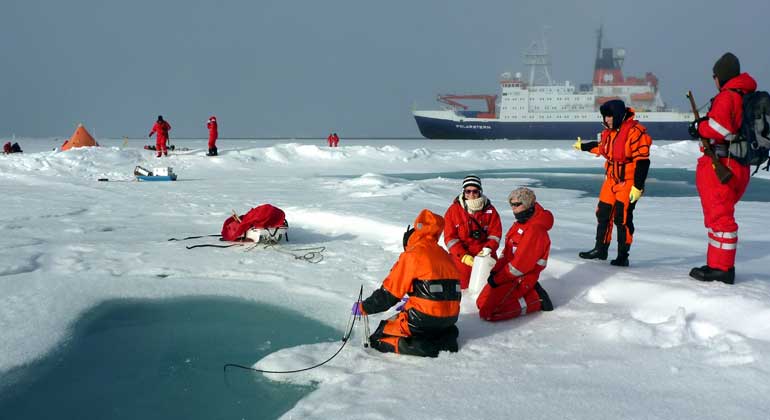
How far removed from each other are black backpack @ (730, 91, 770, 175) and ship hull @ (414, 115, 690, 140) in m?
53.6

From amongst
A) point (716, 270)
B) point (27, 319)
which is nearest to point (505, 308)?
point (716, 270)

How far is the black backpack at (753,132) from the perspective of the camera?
10.6ft

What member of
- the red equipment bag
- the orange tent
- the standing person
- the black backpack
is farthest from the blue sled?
the black backpack

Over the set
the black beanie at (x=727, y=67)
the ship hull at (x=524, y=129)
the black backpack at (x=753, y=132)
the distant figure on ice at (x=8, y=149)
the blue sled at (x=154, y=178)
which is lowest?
the blue sled at (x=154, y=178)

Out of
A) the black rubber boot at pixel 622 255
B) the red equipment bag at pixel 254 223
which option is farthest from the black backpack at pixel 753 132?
the red equipment bag at pixel 254 223

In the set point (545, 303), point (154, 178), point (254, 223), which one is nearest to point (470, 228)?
point (545, 303)

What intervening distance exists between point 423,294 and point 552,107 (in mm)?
58481

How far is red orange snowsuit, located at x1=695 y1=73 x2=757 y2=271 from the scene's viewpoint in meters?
3.32

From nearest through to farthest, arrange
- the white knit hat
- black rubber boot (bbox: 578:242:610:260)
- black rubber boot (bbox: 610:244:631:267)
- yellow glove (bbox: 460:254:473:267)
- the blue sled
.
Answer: the white knit hat → yellow glove (bbox: 460:254:473:267) → black rubber boot (bbox: 610:244:631:267) → black rubber boot (bbox: 578:242:610:260) → the blue sled

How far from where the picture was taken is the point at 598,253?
14.8 feet

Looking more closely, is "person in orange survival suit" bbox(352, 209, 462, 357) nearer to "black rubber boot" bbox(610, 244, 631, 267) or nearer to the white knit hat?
the white knit hat

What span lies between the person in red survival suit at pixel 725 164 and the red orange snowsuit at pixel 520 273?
111cm

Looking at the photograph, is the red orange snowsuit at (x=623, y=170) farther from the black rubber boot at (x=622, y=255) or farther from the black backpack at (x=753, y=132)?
the black backpack at (x=753, y=132)

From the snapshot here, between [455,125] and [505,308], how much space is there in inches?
2235
